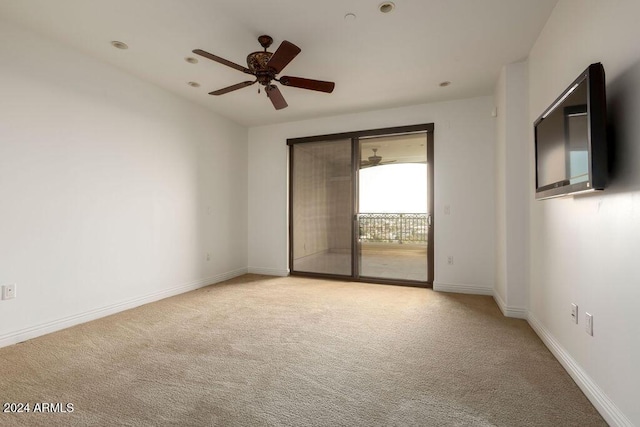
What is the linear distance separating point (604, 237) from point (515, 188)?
1.58 meters

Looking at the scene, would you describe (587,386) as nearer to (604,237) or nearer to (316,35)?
(604,237)

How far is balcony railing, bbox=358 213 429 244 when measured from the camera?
4434mm

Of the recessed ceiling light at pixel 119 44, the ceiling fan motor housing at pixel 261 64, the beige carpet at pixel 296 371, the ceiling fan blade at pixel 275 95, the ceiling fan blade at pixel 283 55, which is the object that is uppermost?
the recessed ceiling light at pixel 119 44

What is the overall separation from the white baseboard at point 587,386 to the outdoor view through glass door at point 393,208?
2.08 meters

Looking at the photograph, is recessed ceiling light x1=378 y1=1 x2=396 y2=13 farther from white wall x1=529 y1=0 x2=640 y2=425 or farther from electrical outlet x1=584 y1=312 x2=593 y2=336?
electrical outlet x1=584 y1=312 x2=593 y2=336

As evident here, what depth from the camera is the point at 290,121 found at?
16.6ft

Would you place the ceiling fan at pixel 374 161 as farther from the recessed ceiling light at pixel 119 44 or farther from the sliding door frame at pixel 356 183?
the recessed ceiling light at pixel 119 44

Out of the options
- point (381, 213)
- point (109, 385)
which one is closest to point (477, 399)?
point (109, 385)

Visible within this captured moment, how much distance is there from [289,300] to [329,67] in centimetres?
273

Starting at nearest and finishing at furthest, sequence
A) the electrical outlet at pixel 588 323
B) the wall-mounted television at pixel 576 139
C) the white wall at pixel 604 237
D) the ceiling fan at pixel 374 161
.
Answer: the white wall at pixel 604 237
the wall-mounted television at pixel 576 139
the electrical outlet at pixel 588 323
the ceiling fan at pixel 374 161

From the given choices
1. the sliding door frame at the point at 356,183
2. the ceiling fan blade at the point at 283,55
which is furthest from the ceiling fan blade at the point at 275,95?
the sliding door frame at the point at 356,183

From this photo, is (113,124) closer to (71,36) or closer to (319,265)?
(71,36)

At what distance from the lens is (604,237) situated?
1617 millimetres

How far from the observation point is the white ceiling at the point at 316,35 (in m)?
2.27
